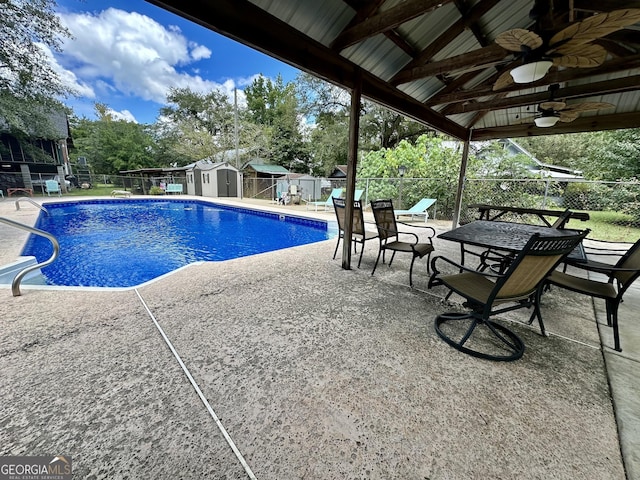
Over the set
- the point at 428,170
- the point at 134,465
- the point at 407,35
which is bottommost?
the point at 134,465

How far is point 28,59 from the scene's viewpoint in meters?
10.7

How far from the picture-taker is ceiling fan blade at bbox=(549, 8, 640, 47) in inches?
73.4

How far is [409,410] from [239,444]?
87 centimetres

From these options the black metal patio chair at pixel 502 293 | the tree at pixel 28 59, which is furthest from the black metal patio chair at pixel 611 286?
the tree at pixel 28 59

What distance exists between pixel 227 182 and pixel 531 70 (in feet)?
55.1

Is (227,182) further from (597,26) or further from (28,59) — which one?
(597,26)

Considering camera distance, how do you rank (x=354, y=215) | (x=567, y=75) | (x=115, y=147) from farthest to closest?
(x=115, y=147), (x=354, y=215), (x=567, y=75)

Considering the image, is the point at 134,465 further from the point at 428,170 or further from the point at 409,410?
the point at 428,170

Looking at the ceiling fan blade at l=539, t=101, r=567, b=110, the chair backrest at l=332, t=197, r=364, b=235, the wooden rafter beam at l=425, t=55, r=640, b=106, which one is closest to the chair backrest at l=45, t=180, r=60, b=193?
the chair backrest at l=332, t=197, r=364, b=235

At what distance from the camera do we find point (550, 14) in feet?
7.79

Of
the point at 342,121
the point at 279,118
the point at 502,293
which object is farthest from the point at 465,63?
the point at 279,118

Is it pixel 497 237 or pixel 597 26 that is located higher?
pixel 597 26

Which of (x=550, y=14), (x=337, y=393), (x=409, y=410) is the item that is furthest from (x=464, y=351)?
(x=550, y=14)

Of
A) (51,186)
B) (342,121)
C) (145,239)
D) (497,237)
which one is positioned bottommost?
(145,239)
